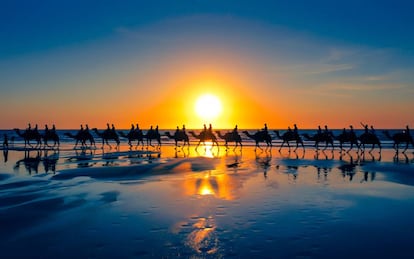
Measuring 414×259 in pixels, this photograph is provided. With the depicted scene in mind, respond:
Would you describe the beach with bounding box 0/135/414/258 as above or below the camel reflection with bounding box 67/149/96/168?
below

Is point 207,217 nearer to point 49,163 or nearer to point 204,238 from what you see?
point 204,238

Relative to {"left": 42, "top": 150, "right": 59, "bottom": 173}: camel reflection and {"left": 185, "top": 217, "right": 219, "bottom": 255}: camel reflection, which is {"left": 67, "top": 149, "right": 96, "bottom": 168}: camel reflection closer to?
{"left": 42, "top": 150, "right": 59, "bottom": 173}: camel reflection

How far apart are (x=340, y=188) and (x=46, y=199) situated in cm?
859

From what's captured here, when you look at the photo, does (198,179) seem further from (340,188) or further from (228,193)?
(340,188)

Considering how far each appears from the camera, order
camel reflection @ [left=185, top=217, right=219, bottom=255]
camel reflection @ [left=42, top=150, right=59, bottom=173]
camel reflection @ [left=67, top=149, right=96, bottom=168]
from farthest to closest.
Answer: camel reflection @ [left=67, top=149, right=96, bottom=168], camel reflection @ [left=42, top=150, right=59, bottom=173], camel reflection @ [left=185, top=217, right=219, bottom=255]

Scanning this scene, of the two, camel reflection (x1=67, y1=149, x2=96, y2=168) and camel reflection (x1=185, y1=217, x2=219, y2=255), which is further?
camel reflection (x1=67, y1=149, x2=96, y2=168)

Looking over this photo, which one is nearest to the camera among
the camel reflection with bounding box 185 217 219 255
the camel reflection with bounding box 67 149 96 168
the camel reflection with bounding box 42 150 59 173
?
the camel reflection with bounding box 185 217 219 255

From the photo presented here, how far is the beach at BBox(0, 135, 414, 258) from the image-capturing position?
540 centimetres

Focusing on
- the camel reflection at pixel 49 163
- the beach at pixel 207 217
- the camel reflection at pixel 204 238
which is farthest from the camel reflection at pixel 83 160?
the camel reflection at pixel 204 238

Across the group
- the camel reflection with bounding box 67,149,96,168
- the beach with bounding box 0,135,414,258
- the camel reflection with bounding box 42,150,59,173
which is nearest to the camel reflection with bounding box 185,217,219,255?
the beach with bounding box 0,135,414,258

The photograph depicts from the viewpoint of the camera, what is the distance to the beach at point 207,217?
5402 millimetres

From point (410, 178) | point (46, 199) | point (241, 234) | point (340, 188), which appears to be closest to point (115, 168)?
point (46, 199)

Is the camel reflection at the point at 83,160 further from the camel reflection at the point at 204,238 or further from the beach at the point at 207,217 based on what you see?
the camel reflection at the point at 204,238

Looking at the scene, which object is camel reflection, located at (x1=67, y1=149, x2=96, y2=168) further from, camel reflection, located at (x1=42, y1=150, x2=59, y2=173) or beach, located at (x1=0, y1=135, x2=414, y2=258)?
beach, located at (x1=0, y1=135, x2=414, y2=258)
